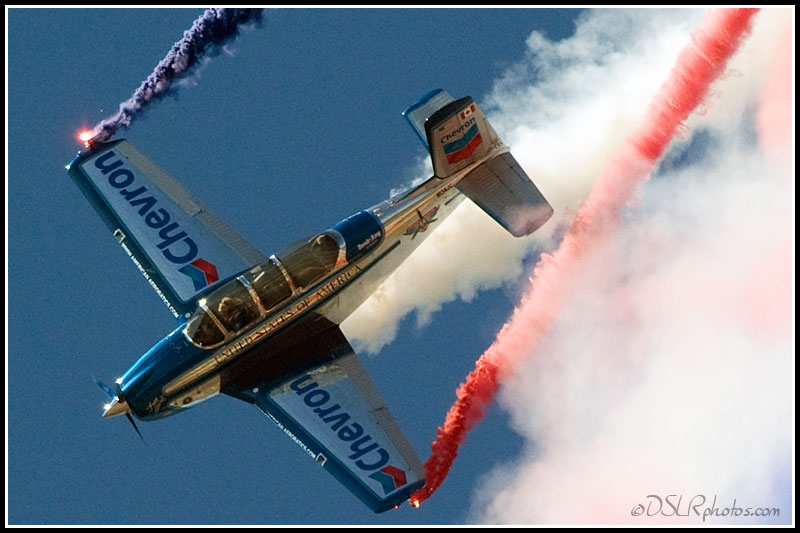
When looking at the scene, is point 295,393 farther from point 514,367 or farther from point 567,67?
point 567,67

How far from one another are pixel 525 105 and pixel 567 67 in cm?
130

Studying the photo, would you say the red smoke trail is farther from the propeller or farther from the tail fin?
the propeller

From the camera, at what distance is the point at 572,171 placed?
29.9 m

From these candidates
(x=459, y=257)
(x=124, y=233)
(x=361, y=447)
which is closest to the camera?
(x=361, y=447)

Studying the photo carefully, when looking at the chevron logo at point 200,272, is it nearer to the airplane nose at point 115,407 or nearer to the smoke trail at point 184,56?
the airplane nose at point 115,407

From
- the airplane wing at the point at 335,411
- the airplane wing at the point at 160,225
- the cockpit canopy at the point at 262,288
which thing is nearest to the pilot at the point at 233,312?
the cockpit canopy at the point at 262,288

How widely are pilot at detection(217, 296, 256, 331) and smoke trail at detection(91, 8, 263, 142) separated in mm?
5931

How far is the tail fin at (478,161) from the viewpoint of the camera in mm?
27719

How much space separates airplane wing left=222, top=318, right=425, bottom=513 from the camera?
25188mm

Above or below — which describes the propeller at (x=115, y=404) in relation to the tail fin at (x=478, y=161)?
above

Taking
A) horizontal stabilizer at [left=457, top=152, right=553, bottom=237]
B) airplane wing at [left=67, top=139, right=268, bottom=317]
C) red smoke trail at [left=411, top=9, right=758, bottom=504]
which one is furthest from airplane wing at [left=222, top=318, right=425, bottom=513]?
horizontal stabilizer at [left=457, top=152, right=553, bottom=237]

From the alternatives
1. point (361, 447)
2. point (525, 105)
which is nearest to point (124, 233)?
point (361, 447)

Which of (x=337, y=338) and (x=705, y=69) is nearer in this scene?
(x=337, y=338)

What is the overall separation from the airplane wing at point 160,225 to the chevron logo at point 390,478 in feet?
15.7
